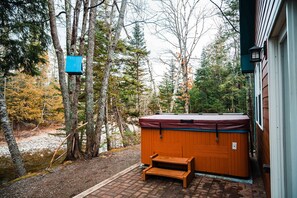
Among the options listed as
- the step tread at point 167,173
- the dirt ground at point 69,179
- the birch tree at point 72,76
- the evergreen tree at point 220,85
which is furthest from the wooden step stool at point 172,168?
the evergreen tree at point 220,85

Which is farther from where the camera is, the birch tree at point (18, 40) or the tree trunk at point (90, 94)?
the tree trunk at point (90, 94)

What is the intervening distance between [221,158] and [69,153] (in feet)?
14.5

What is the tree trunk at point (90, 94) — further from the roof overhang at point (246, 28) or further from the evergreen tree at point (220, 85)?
the evergreen tree at point (220, 85)

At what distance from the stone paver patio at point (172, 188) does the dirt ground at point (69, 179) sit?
54 cm

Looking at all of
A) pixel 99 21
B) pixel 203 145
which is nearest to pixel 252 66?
pixel 203 145

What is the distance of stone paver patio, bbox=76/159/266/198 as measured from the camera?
312 cm

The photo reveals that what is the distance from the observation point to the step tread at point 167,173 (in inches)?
138

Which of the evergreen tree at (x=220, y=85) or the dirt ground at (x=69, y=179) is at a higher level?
the evergreen tree at (x=220, y=85)

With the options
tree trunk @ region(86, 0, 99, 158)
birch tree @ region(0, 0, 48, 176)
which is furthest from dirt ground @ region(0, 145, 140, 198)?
birch tree @ region(0, 0, 48, 176)

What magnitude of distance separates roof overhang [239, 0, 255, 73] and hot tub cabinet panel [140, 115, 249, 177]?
2.26m

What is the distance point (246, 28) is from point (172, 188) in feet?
14.3

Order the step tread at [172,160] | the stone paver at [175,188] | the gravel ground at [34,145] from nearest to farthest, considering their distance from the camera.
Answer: the stone paver at [175,188], the step tread at [172,160], the gravel ground at [34,145]

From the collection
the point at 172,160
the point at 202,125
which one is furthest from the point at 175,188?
the point at 202,125

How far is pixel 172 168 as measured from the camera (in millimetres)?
4023
